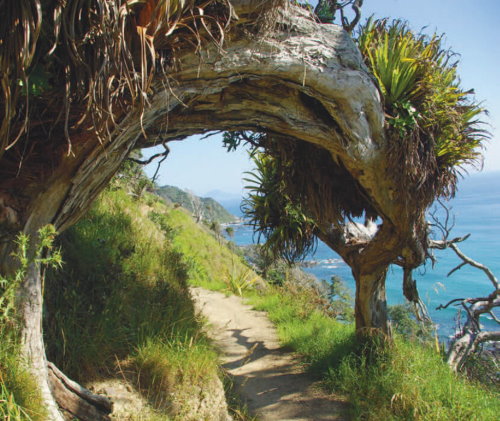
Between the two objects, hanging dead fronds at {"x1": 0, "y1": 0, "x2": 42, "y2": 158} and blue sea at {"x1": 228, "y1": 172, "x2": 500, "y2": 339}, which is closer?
hanging dead fronds at {"x1": 0, "y1": 0, "x2": 42, "y2": 158}

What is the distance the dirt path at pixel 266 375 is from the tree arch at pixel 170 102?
316cm

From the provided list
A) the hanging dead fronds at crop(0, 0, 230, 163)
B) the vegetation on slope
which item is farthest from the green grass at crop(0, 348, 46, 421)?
the hanging dead fronds at crop(0, 0, 230, 163)

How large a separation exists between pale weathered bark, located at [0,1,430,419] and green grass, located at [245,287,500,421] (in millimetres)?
2039

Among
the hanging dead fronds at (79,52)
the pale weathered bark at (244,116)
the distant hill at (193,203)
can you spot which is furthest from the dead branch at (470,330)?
the distant hill at (193,203)

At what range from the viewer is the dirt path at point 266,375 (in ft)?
16.0

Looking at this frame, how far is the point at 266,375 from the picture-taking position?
6.02 meters

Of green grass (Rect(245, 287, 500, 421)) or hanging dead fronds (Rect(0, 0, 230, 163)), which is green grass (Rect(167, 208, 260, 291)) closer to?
green grass (Rect(245, 287, 500, 421))

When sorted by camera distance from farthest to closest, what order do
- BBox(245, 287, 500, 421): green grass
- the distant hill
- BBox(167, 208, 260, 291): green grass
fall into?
1. the distant hill
2. BBox(167, 208, 260, 291): green grass
3. BBox(245, 287, 500, 421): green grass

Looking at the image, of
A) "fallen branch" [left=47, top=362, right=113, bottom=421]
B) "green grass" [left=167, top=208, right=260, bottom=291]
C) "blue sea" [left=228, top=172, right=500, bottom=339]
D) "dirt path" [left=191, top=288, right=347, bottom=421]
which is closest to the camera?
"fallen branch" [left=47, top=362, right=113, bottom=421]

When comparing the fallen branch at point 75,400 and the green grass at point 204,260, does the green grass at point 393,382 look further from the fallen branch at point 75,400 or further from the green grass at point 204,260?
the green grass at point 204,260

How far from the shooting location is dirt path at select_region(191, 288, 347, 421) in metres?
4.88

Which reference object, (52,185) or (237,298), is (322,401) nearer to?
(52,185)

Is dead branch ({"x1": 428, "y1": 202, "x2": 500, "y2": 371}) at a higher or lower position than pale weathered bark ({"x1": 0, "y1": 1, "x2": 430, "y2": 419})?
lower

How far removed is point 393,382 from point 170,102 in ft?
14.3
